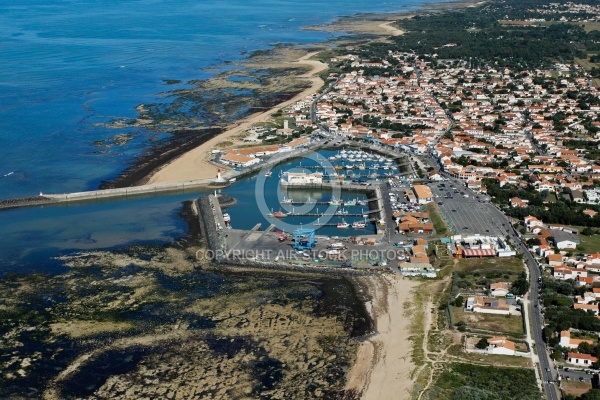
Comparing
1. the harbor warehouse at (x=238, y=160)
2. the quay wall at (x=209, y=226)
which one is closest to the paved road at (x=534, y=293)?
the quay wall at (x=209, y=226)

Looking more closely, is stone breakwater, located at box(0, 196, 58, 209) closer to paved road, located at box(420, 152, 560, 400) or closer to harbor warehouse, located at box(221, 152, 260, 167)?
harbor warehouse, located at box(221, 152, 260, 167)

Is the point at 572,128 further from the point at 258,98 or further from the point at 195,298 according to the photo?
the point at 195,298

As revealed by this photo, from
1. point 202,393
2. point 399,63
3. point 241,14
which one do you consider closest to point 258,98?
point 399,63

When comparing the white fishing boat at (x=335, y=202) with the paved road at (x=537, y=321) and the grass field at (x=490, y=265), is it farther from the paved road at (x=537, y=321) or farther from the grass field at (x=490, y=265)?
the grass field at (x=490, y=265)

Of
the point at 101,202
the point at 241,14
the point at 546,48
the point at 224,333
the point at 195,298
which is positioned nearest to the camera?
the point at 224,333

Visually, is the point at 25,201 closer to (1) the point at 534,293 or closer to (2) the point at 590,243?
(1) the point at 534,293

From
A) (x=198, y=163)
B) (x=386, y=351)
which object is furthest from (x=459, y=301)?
(x=198, y=163)

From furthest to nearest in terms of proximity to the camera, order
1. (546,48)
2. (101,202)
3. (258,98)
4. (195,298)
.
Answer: (546,48)
(258,98)
(101,202)
(195,298)
